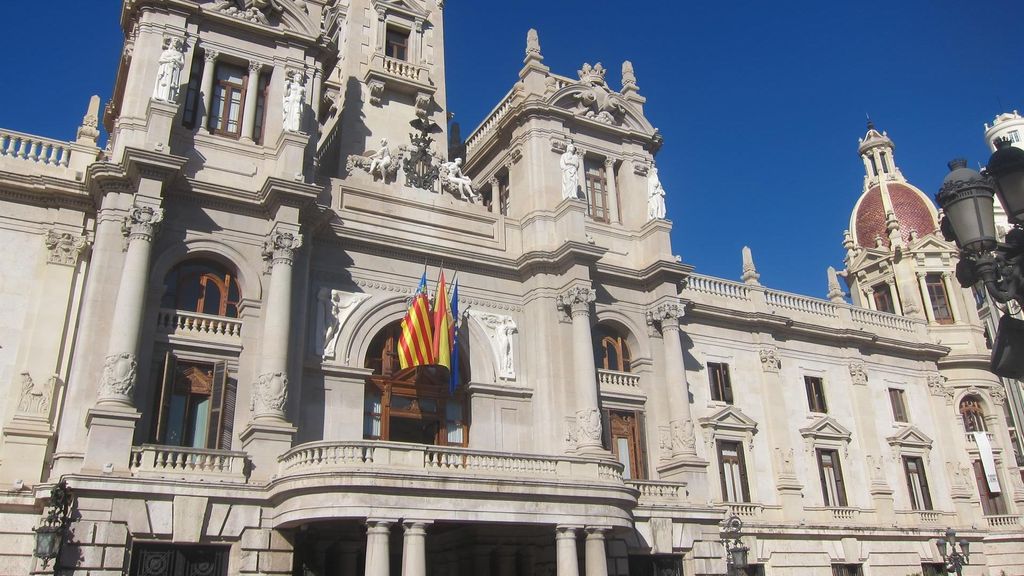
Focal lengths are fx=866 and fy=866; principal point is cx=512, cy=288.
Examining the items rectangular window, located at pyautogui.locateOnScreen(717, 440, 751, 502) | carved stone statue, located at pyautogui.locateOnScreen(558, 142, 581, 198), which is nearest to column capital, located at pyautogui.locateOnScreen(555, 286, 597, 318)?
carved stone statue, located at pyautogui.locateOnScreen(558, 142, 581, 198)

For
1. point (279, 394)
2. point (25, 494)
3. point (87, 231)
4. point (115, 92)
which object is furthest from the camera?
point (115, 92)

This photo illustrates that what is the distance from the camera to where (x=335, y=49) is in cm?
2956

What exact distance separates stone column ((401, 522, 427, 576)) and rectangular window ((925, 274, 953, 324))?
3224cm

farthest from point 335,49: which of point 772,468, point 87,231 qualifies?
point 772,468

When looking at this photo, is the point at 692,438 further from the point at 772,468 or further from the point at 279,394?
the point at 279,394

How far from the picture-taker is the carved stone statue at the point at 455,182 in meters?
30.8

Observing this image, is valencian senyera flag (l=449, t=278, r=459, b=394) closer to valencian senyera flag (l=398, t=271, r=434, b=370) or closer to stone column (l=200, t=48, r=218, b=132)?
valencian senyera flag (l=398, t=271, r=434, b=370)

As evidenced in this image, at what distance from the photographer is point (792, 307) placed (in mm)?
38250

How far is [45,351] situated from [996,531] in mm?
37872

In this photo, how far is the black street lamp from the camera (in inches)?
281

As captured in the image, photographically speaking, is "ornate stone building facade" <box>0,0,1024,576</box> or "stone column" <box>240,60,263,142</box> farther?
"stone column" <box>240,60,263,142</box>

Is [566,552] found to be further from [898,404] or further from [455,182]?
[898,404]

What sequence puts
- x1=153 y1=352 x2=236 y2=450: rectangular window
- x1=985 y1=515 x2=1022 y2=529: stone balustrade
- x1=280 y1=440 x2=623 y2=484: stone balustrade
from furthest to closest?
x1=985 y1=515 x2=1022 y2=529: stone balustrade → x1=153 y1=352 x2=236 y2=450: rectangular window → x1=280 y1=440 x2=623 y2=484: stone balustrade

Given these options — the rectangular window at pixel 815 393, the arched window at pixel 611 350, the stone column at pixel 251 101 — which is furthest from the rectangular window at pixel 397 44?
the rectangular window at pixel 815 393
